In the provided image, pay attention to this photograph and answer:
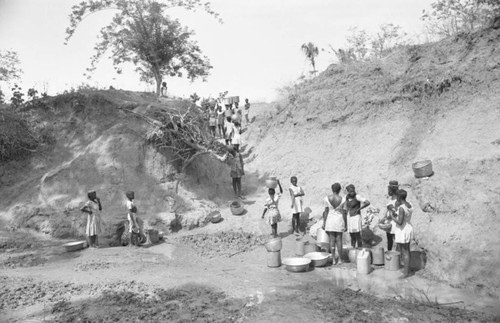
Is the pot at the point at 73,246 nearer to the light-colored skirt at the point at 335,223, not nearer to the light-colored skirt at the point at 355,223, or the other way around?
the light-colored skirt at the point at 335,223

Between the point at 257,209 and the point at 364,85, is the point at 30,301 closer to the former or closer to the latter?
the point at 257,209

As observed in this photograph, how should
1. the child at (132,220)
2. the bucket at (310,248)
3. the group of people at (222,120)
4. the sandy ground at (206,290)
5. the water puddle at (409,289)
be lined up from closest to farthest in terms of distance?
the sandy ground at (206,290) → the water puddle at (409,289) → the bucket at (310,248) → the child at (132,220) → the group of people at (222,120)

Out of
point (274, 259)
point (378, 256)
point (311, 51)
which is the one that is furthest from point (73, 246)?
point (311, 51)

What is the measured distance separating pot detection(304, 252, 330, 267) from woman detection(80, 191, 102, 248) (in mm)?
4700

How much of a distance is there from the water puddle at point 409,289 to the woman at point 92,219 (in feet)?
16.9

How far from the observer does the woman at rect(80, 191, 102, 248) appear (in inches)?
361

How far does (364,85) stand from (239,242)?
7130mm

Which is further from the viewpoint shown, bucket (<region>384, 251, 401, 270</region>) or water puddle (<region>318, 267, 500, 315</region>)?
bucket (<region>384, 251, 401, 270</region>)

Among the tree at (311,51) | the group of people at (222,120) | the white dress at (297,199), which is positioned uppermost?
the tree at (311,51)

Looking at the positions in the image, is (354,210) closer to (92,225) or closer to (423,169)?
(423,169)

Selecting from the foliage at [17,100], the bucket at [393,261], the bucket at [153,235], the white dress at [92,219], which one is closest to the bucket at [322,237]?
the bucket at [393,261]

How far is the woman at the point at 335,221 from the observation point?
298 inches

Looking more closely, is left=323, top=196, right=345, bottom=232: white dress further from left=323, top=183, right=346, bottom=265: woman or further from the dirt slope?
the dirt slope

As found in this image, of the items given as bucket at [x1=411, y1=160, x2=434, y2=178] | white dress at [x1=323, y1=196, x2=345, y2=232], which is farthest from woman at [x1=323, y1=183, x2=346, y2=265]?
bucket at [x1=411, y1=160, x2=434, y2=178]
